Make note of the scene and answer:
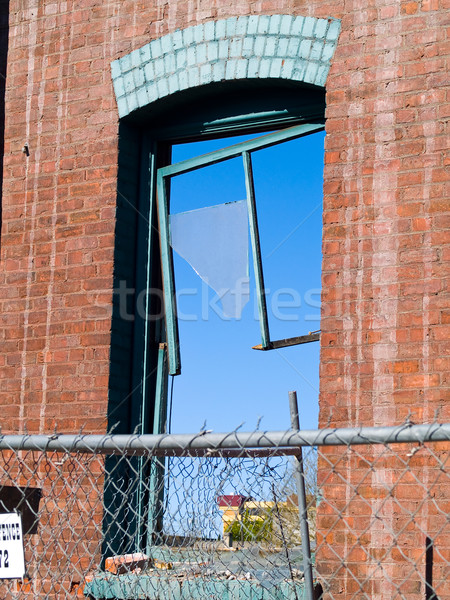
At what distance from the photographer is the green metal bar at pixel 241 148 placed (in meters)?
5.45

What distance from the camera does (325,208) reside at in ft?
A: 16.5

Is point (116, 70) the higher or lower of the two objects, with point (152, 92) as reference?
higher

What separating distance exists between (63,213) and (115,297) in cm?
69

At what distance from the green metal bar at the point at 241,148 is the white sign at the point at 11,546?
2.88 metres

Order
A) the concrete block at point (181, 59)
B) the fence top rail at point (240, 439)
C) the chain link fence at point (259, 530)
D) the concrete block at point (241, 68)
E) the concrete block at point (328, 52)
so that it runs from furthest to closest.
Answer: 1. the concrete block at point (181, 59)
2. the concrete block at point (241, 68)
3. the concrete block at point (328, 52)
4. the chain link fence at point (259, 530)
5. the fence top rail at point (240, 439)

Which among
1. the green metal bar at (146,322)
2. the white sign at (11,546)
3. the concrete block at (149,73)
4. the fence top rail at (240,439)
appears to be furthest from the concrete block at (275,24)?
the white sign at (11,546)

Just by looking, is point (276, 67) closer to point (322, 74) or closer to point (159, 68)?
point (322, 74)

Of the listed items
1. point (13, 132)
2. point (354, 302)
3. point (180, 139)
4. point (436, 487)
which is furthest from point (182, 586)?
point (13, 132)

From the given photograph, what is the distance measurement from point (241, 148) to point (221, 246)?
623 millimetres

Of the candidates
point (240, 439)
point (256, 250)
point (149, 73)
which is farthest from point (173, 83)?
point (240, 439)

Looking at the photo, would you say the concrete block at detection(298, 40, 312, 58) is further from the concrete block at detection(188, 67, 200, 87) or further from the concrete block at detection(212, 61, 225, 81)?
the concrete block at detection(188, 67, 200, 87)

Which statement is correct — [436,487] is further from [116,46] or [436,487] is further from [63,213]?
[116,46]

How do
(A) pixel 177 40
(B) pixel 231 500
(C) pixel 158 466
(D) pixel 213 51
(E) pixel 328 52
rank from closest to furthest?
(B) pixel 231 500 < (E) pixel 328 52 < (C) pixel 158 466 < (D) pixel 213 51 < (A) pixel 177 40

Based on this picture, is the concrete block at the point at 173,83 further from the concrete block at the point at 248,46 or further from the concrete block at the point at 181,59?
the concrete block at the point at 248,46
